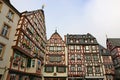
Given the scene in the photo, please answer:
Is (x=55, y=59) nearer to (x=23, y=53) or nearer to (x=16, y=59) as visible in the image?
(x=23, y=53)

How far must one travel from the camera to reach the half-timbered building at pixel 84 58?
2731cm

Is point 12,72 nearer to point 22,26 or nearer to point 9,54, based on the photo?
point 9,54

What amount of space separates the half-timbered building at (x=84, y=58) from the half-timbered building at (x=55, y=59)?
5.68ft

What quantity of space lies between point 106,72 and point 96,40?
938 centimetres

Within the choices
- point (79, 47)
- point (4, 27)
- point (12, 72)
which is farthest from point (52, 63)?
point (4, 27)

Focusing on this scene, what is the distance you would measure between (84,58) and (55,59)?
809cm

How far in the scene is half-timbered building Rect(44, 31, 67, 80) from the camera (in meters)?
26.9

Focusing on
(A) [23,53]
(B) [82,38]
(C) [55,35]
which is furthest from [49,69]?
(B) [82,38]

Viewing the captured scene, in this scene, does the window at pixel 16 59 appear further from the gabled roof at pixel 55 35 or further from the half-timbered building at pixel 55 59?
the gabled roof at pixel 55 35

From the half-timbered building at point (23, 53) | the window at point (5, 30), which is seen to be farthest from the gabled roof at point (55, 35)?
the window at point (5, 30)

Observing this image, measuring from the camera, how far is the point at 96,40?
3153cm

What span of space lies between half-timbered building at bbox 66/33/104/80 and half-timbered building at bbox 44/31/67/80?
1731 millimetres

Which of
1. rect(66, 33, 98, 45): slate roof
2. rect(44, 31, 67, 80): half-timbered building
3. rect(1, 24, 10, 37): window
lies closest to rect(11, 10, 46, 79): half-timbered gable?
rect(1, 24, 10, 37): window

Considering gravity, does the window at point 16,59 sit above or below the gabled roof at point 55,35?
below
